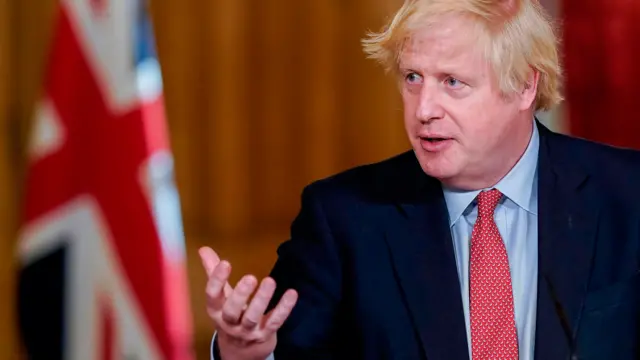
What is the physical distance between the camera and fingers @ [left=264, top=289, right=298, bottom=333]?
A: 1468 mm

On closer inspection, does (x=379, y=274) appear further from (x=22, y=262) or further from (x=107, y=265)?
(x=22, y=262)

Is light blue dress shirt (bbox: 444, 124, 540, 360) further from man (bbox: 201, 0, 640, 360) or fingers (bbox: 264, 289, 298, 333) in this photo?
fingers (bbox: 264, 289, 298, 333)

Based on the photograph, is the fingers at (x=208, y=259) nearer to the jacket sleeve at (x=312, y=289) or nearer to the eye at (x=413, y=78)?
the jacket sleeve at (x=312, y=289)

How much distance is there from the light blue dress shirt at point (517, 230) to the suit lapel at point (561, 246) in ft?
0.07

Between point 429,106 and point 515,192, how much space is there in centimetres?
23

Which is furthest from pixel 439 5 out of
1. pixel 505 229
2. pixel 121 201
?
pixel 121 201

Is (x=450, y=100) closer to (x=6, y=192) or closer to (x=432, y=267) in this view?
(x=432, y=267)

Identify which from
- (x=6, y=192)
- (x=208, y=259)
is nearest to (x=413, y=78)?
(x=208, y=259)

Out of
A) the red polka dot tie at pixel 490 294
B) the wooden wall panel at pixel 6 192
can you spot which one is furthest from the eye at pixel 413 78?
the wooden wall panel at pixel 6 192

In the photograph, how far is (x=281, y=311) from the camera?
1.48 meters

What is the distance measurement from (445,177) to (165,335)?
1.71ft

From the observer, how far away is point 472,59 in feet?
5.35

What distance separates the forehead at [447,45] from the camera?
1624mm

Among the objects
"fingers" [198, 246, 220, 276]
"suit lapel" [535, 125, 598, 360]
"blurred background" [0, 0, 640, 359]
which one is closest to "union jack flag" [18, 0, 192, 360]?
"fingers" [198, 246, 220, 276]
